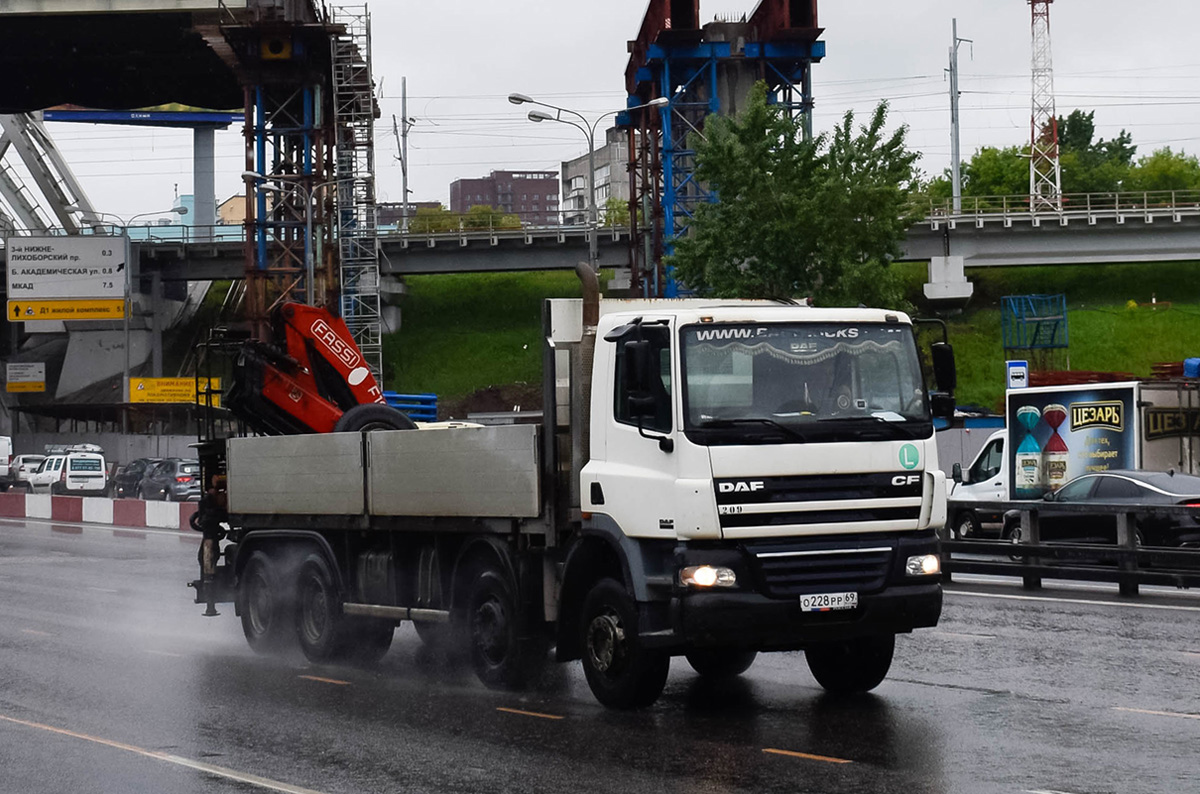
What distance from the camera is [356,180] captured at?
55.7 meters

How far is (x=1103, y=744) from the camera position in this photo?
912 centimetres

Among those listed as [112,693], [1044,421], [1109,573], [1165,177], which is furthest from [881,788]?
[1165,177]

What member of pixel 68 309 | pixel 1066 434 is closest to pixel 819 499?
pixel 1066 434

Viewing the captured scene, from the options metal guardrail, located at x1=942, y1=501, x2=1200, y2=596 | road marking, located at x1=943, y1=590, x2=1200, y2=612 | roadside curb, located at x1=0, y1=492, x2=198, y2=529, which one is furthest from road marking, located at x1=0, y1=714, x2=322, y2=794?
roadside curb, located at x1=0, y1=492, x2=198, y2=529

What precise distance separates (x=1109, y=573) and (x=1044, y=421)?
29.5 feet

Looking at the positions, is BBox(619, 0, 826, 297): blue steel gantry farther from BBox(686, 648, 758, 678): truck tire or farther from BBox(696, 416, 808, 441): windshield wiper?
BBox(696, 416, 808, 441): windshield wiper

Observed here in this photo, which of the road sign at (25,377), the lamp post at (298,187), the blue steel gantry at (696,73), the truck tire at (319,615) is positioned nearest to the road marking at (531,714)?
the truck tire at (319,615)

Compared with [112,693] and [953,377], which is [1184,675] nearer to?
[953,377]

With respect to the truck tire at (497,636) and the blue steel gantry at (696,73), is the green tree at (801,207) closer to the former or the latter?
the truck tire at (497,636)

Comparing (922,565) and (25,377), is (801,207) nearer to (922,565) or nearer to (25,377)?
(922,565)

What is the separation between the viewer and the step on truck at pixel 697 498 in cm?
995

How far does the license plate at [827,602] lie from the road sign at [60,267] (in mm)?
68355

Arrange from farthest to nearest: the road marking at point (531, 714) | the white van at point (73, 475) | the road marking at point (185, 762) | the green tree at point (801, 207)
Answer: the white van at point (73, 475) < the green tree at point (801, 207) < the road marking at point (531, 714) < the road marking at point (185, 762)

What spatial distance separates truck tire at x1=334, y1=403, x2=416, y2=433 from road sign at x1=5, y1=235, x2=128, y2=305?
6195 cm
